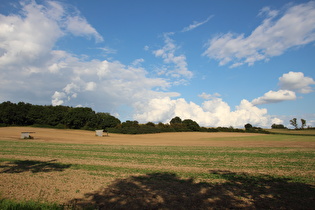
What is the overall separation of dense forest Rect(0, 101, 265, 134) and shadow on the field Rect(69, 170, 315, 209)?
2917 inches

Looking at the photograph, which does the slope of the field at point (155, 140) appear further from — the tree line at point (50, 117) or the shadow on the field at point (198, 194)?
the shadow on the field at point (198, 194)

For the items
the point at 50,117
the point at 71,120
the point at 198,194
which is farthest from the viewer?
the point at 50,117

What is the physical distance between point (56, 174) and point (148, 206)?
25.1ft

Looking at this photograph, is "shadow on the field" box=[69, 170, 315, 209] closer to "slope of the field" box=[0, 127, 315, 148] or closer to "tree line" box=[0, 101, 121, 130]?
"slope of the field" box=[0, 127, 315, 148]

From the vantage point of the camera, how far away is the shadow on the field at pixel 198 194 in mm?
7875

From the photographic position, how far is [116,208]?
7.52 meters

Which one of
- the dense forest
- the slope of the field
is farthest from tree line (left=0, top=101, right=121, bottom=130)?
the slope of the field

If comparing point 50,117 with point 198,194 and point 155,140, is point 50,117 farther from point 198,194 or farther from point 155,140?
point 198,194

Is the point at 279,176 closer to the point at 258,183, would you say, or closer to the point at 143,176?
the point at 258,183

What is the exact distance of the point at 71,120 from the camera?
Answer: 91.6 meters

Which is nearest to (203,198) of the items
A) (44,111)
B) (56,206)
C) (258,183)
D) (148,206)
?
(148,206)

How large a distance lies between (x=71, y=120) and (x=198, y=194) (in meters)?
92.1

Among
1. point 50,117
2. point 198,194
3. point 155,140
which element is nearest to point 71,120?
point 50,117

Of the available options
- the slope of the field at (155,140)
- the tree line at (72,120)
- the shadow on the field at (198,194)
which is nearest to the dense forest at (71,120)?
the tree line at (72,120)
